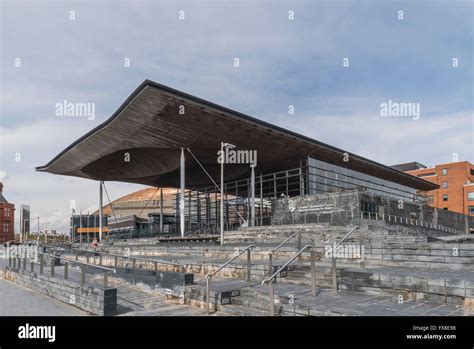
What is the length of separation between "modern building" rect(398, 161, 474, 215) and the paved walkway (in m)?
81.8

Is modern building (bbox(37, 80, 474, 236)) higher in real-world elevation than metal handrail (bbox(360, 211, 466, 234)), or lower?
higher

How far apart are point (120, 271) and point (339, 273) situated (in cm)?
816

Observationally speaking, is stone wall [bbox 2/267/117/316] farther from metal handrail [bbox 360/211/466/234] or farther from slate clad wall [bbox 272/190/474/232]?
metal handrail [bbox 360/211/466/234]

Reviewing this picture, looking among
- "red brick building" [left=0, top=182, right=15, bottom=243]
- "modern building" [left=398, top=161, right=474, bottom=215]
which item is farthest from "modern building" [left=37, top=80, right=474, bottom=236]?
"red brick building" [left=0, top=182, right=15, bottom=243]

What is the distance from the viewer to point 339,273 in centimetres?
1012

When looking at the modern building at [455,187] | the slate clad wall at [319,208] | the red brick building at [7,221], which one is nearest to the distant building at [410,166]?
the modern building at [455,187]

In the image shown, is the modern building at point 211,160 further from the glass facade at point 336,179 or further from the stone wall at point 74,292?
the stone wall at point 74,292

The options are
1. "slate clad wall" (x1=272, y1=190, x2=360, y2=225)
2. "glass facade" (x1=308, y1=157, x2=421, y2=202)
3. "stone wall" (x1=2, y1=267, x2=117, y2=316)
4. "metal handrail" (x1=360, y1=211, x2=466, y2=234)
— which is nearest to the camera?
"stone wall" (x1=2, y1=267, x2=117, y2=316)

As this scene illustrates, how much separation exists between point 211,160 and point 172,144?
323 inches

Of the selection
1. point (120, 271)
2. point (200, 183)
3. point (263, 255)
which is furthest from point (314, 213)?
point (200, 183)

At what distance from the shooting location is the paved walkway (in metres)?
10.3

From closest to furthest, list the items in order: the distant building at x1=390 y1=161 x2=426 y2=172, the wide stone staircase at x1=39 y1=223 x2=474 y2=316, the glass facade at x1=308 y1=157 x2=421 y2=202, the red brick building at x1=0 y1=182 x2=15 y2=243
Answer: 1. the wide stone staircase at x1=39 y1=223 x2=474 y2=316
2. the glass facade at x1=308 y1=157 x2=421 y2=202
3. the distant building at x1=390 y1=161 x2=426 y2=172
4. the red brick building at x1=0 y1=182 x2=15 y2=243
